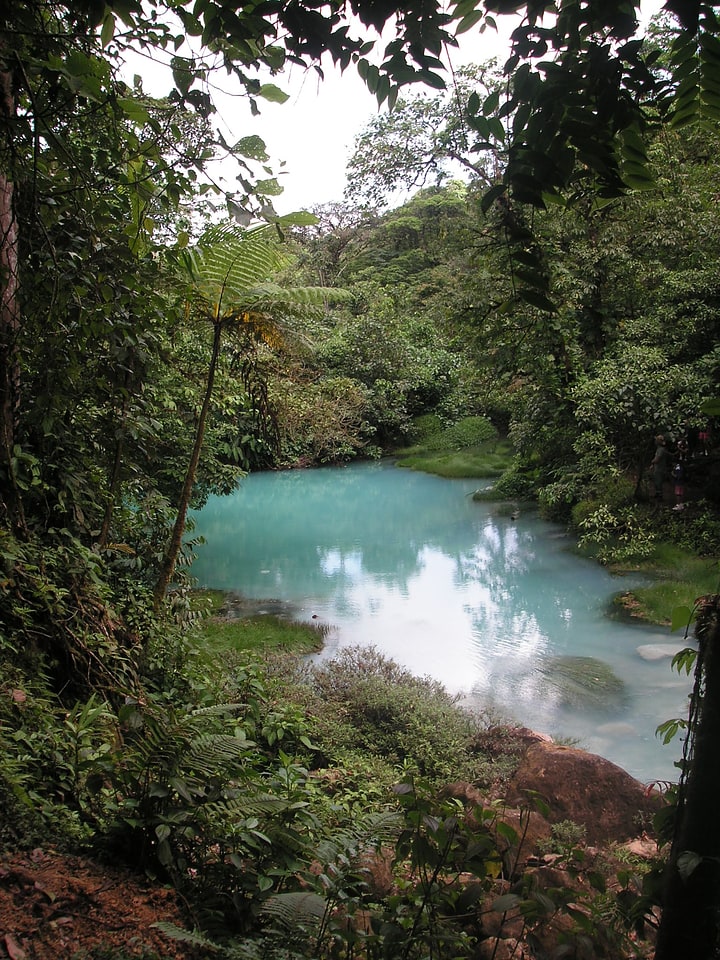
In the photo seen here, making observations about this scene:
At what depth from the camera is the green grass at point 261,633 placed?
225 inches

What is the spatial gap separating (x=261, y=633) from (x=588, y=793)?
3.54 metres

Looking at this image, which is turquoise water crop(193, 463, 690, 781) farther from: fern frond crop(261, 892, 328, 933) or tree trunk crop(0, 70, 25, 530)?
tree trunk crop(0, 70, 25, 530)

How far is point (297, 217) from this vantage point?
148 inches

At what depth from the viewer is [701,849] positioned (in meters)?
0.95

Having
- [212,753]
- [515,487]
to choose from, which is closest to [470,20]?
[212,753]

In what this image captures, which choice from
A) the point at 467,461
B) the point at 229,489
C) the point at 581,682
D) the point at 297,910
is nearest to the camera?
the point at 297,910

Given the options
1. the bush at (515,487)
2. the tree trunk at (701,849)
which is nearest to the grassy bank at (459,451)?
the bush at (515,487)

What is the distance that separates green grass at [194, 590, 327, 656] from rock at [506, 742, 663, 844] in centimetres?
254

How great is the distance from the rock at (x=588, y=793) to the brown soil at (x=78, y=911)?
1799 mm

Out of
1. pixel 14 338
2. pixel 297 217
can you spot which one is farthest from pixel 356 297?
pixel 14 338

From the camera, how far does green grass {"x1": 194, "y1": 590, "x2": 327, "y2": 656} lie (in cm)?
570

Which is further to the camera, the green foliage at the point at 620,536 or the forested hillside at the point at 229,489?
the green foliage at the point at 620,536

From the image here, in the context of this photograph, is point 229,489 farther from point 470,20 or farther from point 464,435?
point 464,435

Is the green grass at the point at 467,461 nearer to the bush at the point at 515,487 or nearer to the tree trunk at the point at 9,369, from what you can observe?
the bush at the point at 515,487
